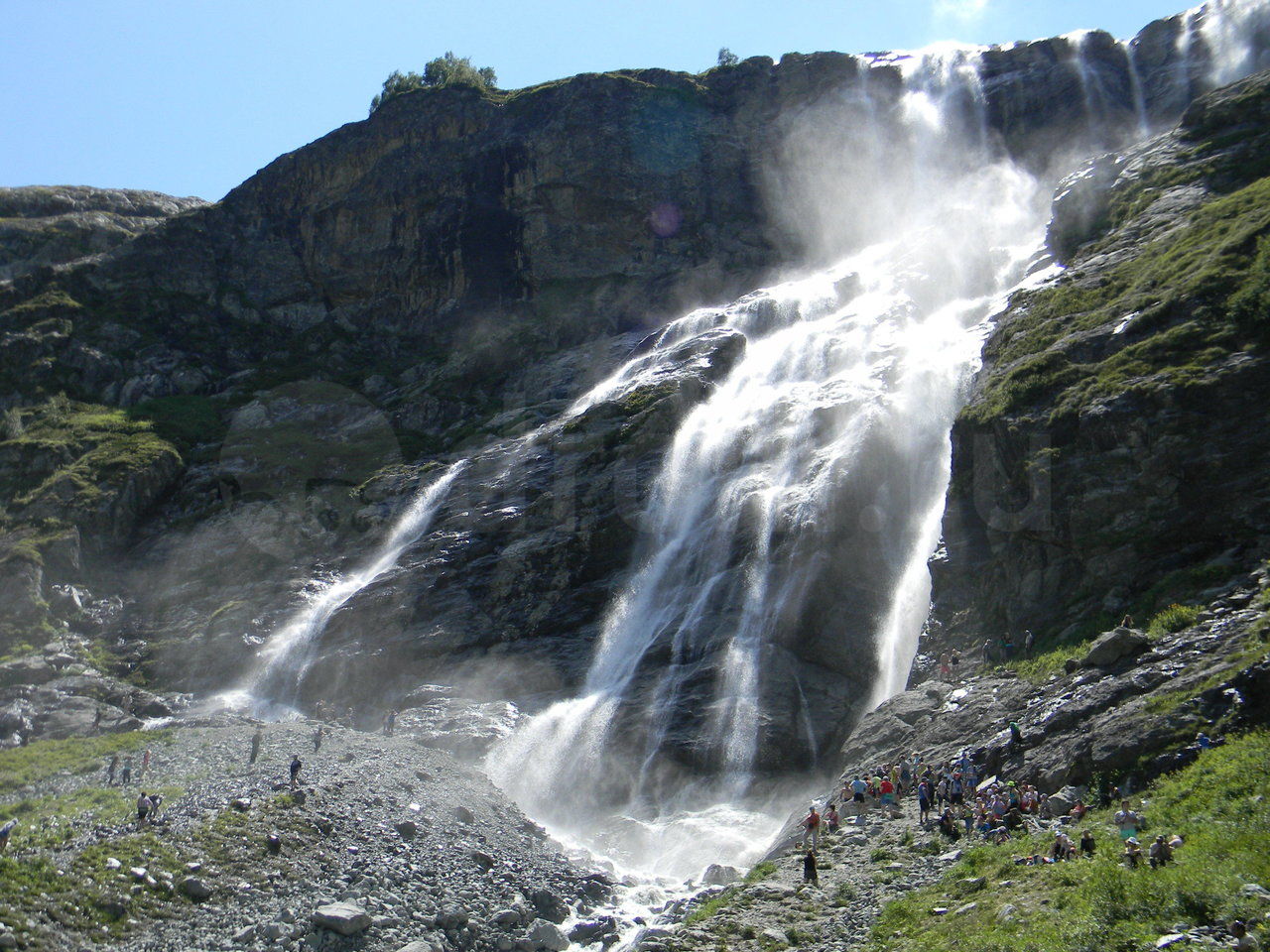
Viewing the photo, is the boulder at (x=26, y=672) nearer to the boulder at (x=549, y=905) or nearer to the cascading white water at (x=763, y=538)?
the cascading white water at (x=763, y=538)

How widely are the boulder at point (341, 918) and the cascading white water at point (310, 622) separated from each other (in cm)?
2580

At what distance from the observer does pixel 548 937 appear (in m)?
22.8

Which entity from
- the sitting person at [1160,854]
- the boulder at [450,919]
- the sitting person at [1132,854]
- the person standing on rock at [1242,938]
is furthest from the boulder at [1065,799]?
the boulder at [450,919]

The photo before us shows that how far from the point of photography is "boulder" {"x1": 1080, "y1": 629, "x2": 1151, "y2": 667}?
941 inches

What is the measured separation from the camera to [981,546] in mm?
35062

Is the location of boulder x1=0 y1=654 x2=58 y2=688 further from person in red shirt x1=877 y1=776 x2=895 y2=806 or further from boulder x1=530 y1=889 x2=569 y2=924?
person in red shirt x1=877 y1=776 x2=895 y2=806

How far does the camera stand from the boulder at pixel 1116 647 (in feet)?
78.4

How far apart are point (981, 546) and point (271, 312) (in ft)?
244

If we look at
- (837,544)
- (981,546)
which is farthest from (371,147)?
(981,546)

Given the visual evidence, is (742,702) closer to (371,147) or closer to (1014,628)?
(1014,628)

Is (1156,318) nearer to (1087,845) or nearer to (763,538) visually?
(763,538)

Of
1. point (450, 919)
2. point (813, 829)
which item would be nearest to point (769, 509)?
point (813, 829)

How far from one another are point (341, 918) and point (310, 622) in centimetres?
3273

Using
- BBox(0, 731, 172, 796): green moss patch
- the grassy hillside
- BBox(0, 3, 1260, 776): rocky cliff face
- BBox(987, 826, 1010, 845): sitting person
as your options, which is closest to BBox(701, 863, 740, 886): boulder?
BBox(987, 826, 1010, 845): sitting person
